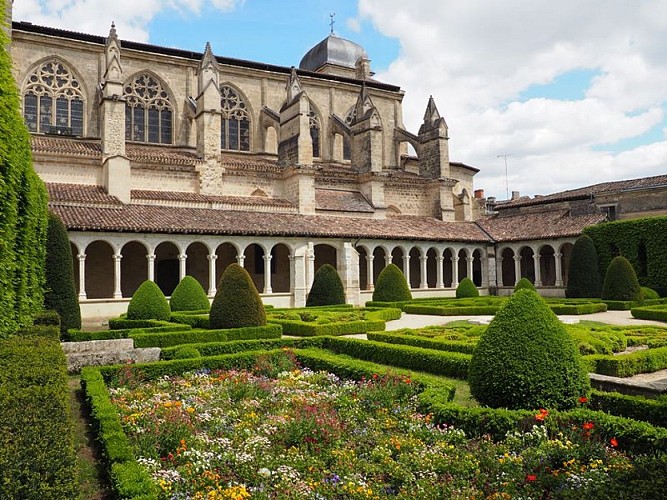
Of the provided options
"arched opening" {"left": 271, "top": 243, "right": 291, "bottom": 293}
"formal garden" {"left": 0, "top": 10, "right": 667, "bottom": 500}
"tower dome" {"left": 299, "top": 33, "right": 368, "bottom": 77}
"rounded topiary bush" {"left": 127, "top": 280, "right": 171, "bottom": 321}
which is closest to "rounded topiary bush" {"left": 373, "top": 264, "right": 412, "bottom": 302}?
"arched opening" {"left": 271, "top": 243, "right": 291, "bottom": 293}

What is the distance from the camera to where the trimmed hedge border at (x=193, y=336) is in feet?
40.1

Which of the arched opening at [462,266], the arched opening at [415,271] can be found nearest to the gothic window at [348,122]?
the arched opening at [415,271]

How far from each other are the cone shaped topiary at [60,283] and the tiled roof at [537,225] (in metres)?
24.6

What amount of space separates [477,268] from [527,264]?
3160 millimetres

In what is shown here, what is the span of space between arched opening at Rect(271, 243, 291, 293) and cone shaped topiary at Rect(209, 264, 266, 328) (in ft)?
51.8

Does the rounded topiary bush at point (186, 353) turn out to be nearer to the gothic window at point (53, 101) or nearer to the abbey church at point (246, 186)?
the abbey church at point (246, 186)

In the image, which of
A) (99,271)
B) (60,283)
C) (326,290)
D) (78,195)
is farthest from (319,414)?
(99,271)

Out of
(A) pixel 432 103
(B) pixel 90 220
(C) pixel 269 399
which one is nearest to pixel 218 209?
(B) pixel 90 220

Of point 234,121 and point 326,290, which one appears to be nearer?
point 326,290

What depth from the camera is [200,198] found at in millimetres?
27828

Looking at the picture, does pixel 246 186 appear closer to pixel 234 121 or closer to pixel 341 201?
pixel 341 201

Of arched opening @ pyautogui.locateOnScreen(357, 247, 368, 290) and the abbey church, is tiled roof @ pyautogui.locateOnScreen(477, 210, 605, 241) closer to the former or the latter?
the abbey church

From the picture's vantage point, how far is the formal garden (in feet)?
14.1

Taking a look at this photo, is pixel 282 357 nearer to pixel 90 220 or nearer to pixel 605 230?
pixel 90 220
